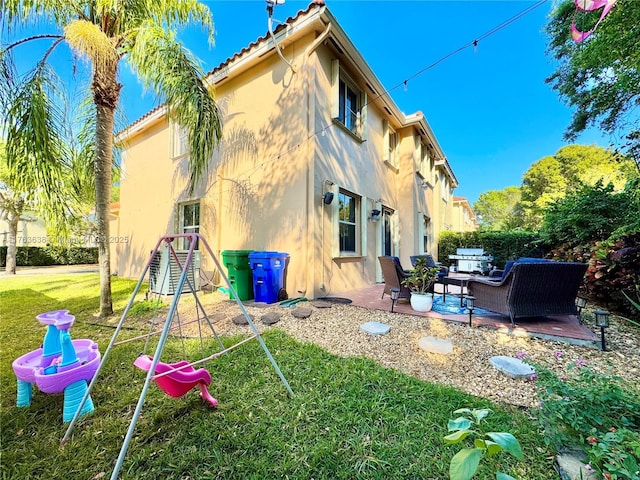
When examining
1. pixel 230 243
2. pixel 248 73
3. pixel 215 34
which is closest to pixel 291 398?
pixel 230 243

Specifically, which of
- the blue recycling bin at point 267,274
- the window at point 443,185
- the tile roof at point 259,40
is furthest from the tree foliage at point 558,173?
the blue recycling bin at point 267,274

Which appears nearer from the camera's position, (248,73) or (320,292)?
(320,292)

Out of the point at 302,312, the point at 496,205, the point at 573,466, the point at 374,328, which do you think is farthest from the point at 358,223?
the point at 496,205

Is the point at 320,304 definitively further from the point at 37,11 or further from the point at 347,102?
the point at 37,11

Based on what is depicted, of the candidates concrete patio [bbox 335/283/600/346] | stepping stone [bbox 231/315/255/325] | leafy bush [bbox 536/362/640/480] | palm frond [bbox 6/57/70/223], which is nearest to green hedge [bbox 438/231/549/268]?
concrete patio [bbox 335/283/600/346]

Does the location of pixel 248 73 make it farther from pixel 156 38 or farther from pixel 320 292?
pixel 320 292

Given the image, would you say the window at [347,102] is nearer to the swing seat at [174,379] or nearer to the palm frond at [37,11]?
the palm frond at [37,11]

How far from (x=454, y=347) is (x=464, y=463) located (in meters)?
2.84

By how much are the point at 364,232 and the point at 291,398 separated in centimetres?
594

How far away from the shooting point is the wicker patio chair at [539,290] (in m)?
3.89

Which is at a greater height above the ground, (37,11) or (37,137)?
(37,11)

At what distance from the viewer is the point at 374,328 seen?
13.7 feet

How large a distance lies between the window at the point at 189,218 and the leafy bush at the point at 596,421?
876 cm

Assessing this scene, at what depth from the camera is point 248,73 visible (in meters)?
7.27
